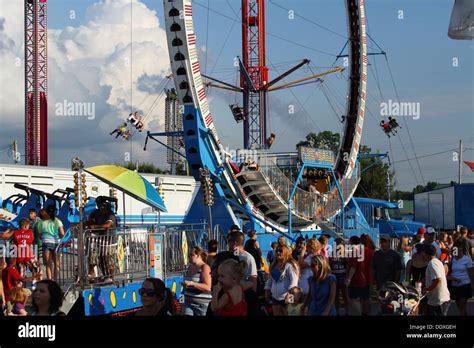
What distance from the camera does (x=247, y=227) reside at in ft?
74.6

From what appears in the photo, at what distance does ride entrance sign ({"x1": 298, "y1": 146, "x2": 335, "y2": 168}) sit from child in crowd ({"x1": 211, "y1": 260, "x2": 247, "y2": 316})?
17.7 m

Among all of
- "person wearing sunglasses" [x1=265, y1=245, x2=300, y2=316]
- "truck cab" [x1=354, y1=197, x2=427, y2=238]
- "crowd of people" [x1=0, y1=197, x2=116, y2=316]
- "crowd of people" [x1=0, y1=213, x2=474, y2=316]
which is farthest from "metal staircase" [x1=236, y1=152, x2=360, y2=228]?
"person wearing sunglasses" [x1=265, y1=245, x2=300, y2=316]

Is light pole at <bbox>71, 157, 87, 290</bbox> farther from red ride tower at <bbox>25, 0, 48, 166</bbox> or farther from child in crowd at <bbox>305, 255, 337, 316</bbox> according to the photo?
red ride tower at <bbox>25, 0, 48, 166</bbox>

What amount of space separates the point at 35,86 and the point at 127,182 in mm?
32904

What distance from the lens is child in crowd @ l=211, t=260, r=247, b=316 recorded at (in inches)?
267

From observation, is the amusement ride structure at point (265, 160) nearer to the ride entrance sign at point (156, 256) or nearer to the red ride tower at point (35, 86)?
the ride entrance sign at point (156, 256)

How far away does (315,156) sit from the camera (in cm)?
2553

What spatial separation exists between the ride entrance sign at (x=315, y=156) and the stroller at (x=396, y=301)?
14997 millimetres

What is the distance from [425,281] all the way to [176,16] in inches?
395

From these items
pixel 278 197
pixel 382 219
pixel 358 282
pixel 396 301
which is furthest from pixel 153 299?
pixel 382 219

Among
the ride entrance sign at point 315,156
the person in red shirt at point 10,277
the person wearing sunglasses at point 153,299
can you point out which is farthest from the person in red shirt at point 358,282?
the ride entrance sign at point 315,156

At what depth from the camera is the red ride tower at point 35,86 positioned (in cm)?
4462

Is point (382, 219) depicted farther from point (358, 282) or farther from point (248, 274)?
point (248, 274)

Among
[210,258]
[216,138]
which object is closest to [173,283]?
[210,258]
